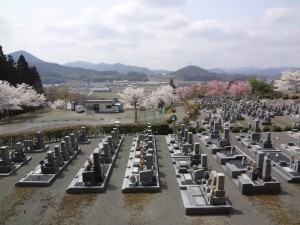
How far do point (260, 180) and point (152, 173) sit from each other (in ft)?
18.8

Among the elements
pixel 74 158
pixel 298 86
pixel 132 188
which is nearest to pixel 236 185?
pixel 132 188

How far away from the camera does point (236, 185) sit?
1384 cm

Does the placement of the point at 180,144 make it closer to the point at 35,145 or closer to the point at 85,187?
the point at 85,187

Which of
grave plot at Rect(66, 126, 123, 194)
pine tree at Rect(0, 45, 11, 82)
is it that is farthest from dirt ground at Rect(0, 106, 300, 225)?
pine tree at Rect(0, 45, 11, 82)

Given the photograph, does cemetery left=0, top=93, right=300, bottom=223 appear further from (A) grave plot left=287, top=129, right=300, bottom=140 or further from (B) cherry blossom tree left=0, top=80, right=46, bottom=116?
(B) cherry blossom tree left=0, top=80, right=46, bottom=116

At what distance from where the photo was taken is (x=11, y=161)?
16.9 m

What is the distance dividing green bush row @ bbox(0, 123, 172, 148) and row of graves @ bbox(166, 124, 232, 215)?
7653 millimetres

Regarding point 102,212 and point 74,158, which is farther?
point 74,158

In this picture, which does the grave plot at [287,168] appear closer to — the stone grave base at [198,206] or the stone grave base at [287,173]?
the stone grave base at [287,173]

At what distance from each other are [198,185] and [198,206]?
209 cm

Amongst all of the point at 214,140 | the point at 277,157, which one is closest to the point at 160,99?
the point at 214,140

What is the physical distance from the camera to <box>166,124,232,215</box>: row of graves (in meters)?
11.3

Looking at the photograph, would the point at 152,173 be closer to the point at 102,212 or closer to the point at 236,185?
the point at 102,212

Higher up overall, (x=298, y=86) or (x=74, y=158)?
(x=298, y=86)
